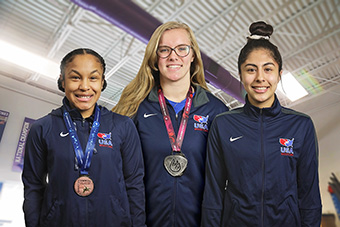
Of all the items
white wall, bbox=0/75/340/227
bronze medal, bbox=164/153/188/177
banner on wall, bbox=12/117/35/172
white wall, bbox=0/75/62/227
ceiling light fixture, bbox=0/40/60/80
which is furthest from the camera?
banner on wall, bbox=12/117/35/172

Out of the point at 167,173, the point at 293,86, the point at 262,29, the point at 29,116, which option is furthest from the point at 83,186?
the point at 29,116

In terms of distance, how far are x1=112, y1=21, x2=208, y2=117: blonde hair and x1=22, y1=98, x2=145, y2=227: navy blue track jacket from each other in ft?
1.08

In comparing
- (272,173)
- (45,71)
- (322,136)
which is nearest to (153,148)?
(272,173)

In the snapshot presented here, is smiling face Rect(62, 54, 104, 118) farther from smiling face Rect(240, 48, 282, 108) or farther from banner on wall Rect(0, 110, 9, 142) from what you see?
banner on wall Rect(0, 110, 9, 142)

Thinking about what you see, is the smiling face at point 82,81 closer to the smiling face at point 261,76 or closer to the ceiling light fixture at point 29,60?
the smiling face at point 261,76

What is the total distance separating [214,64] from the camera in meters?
5.90

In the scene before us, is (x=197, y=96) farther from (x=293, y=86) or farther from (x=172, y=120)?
(x=293, y=86)

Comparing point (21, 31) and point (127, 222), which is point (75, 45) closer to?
point (21, 31)

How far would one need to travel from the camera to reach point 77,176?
1.58 meters

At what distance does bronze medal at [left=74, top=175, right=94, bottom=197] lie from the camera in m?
1.55

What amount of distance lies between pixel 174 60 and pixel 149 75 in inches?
11.7

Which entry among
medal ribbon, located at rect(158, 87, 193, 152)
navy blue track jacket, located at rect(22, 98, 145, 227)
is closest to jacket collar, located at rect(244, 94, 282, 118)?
medal ribbon, located at rect(158, 87, 193, 152)

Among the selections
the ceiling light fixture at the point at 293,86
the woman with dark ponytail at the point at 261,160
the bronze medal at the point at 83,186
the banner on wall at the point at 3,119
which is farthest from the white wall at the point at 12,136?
the woman with dark ponytail at the point at 261,160

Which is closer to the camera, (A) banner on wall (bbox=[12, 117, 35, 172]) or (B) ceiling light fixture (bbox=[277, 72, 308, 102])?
(B) ceiling light fixture (bbox=[277, 72, 308, 102])
